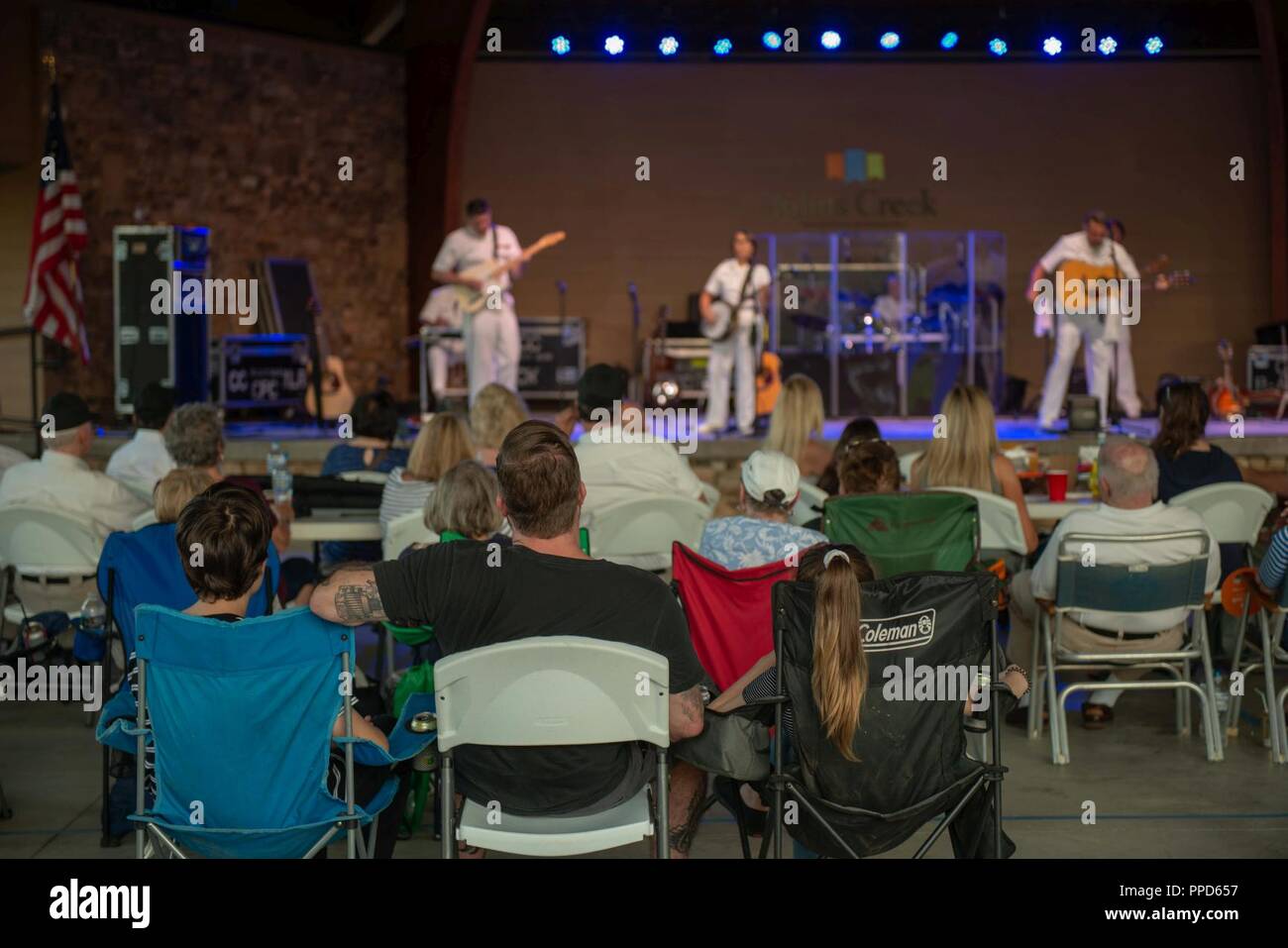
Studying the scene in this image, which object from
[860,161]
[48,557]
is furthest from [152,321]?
[860,161]

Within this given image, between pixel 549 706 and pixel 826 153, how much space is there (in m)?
12.4

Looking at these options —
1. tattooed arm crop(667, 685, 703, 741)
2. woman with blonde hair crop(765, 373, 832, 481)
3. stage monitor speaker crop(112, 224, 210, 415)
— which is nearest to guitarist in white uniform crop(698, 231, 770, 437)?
stage monitor speaker crop(112, 224, 210, 415)

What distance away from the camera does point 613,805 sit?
3.32 meters

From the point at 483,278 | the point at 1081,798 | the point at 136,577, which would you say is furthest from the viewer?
the point at 483,278

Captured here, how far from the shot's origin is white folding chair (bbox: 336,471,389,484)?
20.6 feet

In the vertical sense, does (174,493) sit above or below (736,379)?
below

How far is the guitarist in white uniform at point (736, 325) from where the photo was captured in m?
11.2

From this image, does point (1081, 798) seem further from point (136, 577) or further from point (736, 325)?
point (736, 325)

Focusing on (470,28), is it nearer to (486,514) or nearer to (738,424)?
(738,424)

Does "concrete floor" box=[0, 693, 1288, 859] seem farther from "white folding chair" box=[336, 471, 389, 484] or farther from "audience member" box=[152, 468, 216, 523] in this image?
"white folding chair" box=[336, 471, 389, 484]

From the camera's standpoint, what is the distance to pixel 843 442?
5.83 m
